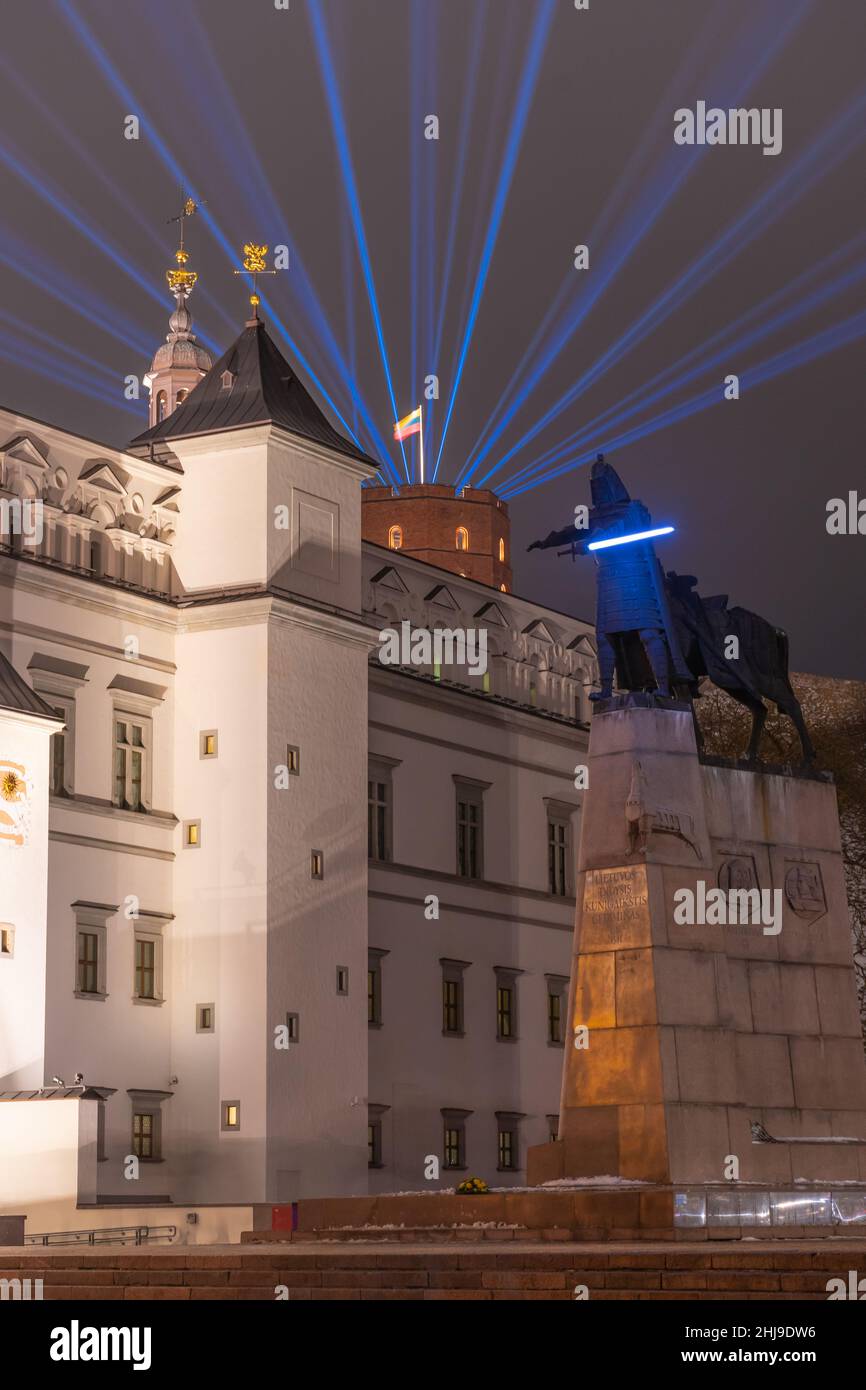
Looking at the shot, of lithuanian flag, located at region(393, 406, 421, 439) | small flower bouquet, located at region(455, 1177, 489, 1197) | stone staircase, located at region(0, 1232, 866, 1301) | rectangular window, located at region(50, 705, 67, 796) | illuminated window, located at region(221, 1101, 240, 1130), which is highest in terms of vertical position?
lithuanian flag, located at region(393, 406, 421, 439)

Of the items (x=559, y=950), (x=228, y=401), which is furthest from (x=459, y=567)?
(x=228, y=401)

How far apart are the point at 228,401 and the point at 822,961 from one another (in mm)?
20131

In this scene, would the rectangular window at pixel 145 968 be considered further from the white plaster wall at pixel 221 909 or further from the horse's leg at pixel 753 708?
the horse's leg at pixel 753 708

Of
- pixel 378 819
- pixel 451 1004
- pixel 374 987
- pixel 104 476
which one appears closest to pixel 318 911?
pixel 374 987

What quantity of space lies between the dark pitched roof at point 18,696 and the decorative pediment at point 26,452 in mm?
3553

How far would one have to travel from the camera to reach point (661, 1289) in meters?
18.5

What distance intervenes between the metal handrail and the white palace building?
142 cm

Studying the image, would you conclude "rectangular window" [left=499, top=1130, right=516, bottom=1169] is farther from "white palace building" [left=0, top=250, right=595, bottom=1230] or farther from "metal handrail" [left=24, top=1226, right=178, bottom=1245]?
"metal handrail" [left=24, top=1226, right=178, bottom=1245]

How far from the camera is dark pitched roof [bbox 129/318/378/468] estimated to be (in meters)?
42.0

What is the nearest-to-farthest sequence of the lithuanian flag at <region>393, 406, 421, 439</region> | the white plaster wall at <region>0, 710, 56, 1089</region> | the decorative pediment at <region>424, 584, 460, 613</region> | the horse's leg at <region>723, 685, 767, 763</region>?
the horse's leg at <region>723, 685, 767, 763</region> → the white plaster wall at <region>0, 710, 56, 1089</region> → the decorative pediment at <region>424, 584, 460, 613</region> → the lithuanian flag at <region>393, 406, 421, 439</region>

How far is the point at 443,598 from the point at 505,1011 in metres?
8.35

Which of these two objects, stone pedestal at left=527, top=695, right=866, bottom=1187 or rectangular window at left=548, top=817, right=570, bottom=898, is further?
→ rectangular window at left=548, top=817, right=570, bottom=898

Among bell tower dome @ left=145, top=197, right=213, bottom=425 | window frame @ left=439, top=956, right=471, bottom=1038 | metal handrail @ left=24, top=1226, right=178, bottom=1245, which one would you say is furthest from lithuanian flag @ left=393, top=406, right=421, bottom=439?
metal handrail @ left=24, top=1226, right=178, bottom=1245

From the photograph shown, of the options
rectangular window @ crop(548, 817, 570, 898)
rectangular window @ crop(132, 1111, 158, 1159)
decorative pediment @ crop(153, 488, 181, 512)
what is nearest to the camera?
rectangular window @ crop(132, 1111, 158, 1159)
